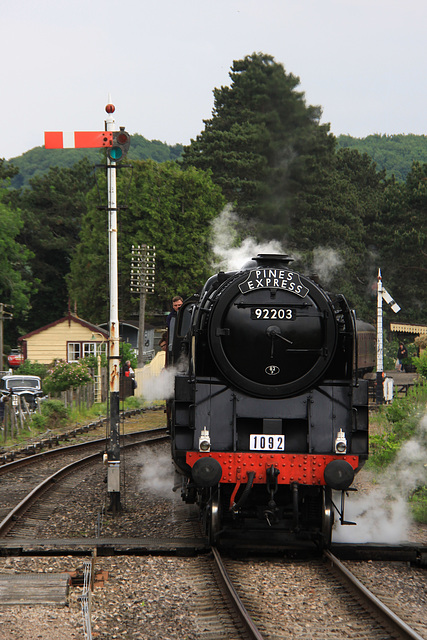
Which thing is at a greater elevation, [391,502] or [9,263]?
[9,263]

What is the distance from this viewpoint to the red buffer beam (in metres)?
10.4

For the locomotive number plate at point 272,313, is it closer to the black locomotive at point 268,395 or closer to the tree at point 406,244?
the black locomotive at point 268,395

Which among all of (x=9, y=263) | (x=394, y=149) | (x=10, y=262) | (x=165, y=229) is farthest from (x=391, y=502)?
(x=394, y=149)

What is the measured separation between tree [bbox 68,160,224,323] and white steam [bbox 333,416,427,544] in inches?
1413

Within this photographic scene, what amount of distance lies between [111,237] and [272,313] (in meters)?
3.42

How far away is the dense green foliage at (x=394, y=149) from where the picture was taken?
94.0m

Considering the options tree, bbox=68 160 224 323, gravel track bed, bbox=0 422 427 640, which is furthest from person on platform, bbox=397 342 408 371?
gravel track bed, bbox=0 422 427 640

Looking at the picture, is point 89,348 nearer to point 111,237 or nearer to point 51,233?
point 51,233

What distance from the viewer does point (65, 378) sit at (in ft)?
85.1

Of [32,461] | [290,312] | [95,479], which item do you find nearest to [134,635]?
[290,312]

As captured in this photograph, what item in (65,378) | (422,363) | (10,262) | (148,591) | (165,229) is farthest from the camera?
(165,229)

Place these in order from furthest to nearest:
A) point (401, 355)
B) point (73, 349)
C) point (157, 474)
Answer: point (73, 349), point (401, 355), point (157, 474)

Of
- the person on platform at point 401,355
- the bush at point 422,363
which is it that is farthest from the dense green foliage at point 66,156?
the bush at point 422,363

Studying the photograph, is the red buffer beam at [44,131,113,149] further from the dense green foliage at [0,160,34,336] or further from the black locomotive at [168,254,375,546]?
the dense green foliage at [0,160,34,336]
